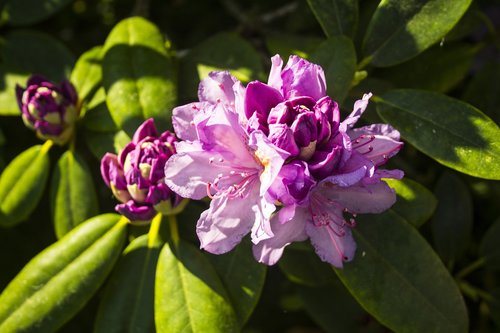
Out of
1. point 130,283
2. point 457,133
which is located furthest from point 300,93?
point 130,283

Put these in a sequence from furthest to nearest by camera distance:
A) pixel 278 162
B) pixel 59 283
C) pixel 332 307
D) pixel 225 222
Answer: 1. pixel 332 307
2. pixel 59 283
3. pixel 225 222
4. pixel 278 162

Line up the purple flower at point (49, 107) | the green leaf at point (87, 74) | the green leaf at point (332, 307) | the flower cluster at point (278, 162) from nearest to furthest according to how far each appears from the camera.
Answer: the flower cluster at point (278, 162) < the purple flower at point (49, 107) < the green leaf at point (87, 74) < the green leaf at point (332, 307)

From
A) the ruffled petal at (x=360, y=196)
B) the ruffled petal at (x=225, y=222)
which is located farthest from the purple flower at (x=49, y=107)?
the ruffled petal at (x=360, y=196)

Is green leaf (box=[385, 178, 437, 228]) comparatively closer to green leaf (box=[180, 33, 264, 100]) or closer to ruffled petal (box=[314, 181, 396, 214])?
ruffled petal (box=[314, 181, 396, 214])

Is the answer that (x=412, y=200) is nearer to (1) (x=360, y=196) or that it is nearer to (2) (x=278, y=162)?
(1) (x=360, y=196)

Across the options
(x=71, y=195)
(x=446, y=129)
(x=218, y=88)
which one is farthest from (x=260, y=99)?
(x=71, y=195)

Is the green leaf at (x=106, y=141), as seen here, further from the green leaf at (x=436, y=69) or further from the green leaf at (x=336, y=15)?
the green leaf at (x=436, y=69)

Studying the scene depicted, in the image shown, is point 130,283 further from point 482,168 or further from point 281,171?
point 482,168
